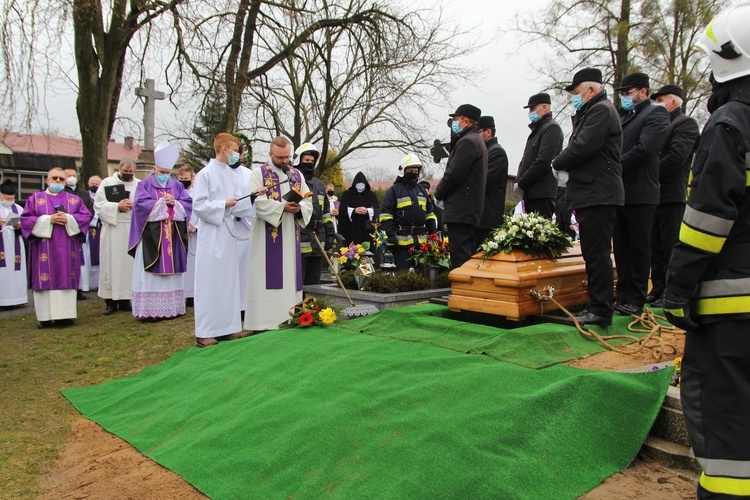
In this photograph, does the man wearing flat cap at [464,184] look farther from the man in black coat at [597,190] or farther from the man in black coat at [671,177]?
the man in black coat at [671,177]

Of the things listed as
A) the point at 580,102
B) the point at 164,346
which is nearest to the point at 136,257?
the point at 164,346

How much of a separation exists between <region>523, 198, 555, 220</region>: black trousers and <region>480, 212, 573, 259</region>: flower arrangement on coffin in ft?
3.59

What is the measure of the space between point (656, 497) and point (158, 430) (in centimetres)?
335

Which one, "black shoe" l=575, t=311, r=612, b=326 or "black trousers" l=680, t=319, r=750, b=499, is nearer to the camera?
"black trousers" l=680, t=319, r=750, b=499

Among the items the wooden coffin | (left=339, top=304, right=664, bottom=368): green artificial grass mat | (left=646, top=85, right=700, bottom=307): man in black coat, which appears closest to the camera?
(left=339, top=304, right=664, bottom=368): green artificial grass mat

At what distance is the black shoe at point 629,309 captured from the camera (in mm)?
5922

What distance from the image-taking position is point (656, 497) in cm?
304

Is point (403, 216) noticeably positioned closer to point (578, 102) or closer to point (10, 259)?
point (578, 102)

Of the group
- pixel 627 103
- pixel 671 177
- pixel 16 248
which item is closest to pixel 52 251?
pixel 16 248

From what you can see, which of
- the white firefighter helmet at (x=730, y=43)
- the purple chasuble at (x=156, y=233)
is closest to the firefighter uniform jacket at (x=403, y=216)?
the purple chasuble at (x=156, y=233)

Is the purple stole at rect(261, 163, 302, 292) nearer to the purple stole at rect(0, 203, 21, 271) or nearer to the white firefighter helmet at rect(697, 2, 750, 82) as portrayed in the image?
the white firefighter helmet at rect(697, 2, 750, 82)

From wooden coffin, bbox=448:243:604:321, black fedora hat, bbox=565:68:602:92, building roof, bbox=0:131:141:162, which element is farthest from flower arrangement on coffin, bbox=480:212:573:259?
building roof, bbox=0:131:141:162

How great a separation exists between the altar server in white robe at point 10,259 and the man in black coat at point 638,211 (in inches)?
392

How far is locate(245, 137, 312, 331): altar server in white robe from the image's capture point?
705 centimetres
